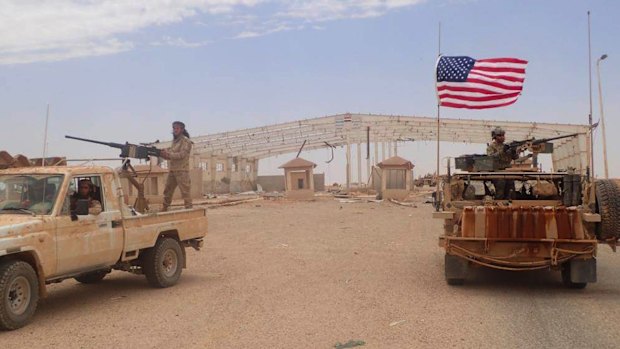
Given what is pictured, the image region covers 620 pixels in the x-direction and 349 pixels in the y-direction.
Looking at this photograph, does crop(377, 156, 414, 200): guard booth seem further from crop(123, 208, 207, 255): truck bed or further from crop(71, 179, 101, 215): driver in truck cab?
crop(71, 179, 101, 215): driver in truck cab

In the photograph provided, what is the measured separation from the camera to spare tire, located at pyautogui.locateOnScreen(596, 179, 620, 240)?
8.91 meters

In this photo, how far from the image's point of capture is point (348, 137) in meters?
39.6

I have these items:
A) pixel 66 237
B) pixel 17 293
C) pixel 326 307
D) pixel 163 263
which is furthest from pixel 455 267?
pixel 17 293

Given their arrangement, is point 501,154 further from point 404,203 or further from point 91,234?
point 404,203

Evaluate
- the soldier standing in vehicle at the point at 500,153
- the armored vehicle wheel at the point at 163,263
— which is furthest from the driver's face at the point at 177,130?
the soldier standing in vehicle at the point at 500,153

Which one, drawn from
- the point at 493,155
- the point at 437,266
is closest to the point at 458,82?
the point at 493,155

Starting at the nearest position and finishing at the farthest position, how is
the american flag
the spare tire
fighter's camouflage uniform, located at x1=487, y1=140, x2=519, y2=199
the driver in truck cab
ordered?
the driver in truck cab → the spare tire → fighter's camouflage uniform, located at x1=487, y1=140, x2=519, y2=199 → the american flag

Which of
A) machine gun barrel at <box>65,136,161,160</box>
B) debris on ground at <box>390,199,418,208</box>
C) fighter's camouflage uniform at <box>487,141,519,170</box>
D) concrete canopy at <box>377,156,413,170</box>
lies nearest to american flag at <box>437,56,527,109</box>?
fighter's camouflage uniform at <box>487,141,519,170</box>

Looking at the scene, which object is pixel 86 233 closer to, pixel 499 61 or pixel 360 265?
pixel 360 265

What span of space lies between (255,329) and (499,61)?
9.54m

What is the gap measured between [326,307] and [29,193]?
3.91 metres

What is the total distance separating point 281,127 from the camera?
131 feet

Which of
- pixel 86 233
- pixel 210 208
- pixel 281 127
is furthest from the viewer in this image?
pixel 281 127

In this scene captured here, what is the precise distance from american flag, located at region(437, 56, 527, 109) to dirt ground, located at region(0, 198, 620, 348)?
3394 mm
